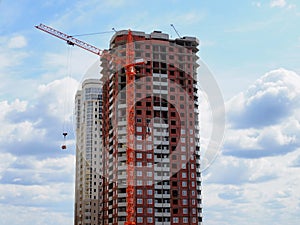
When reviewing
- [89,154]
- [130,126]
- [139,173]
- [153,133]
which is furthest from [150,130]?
[89,154]

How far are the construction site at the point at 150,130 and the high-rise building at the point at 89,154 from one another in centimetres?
2529

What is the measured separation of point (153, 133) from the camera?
72.8 meters

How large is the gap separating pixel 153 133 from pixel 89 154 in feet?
126

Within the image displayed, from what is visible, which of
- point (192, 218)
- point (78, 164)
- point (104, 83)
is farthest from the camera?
point (78, 164)

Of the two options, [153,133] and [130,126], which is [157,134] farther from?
[130,126]

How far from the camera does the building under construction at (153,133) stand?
229 feet

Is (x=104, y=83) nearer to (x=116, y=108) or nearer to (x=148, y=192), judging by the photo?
(x=116, y=108)

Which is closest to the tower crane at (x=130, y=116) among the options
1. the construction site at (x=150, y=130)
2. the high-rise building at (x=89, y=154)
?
the construction site at (x=150, y=130)

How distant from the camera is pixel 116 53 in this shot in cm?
7756

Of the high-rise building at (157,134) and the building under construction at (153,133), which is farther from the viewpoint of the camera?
the high-rise building at (157,134)

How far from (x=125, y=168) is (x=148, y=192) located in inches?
201

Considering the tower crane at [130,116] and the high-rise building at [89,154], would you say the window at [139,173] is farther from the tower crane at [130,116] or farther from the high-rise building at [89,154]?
the high-rise building at [89,154]

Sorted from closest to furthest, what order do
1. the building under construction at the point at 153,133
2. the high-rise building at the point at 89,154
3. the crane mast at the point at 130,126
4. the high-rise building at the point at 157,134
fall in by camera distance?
the crane mast at the point at 130,126 → the building under construction at the point at 153,133 → the high-rise building at the point at 157,134 → the high-rise building at the point at 89,154

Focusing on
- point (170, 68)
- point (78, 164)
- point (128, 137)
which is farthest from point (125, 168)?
point (78, 164)
